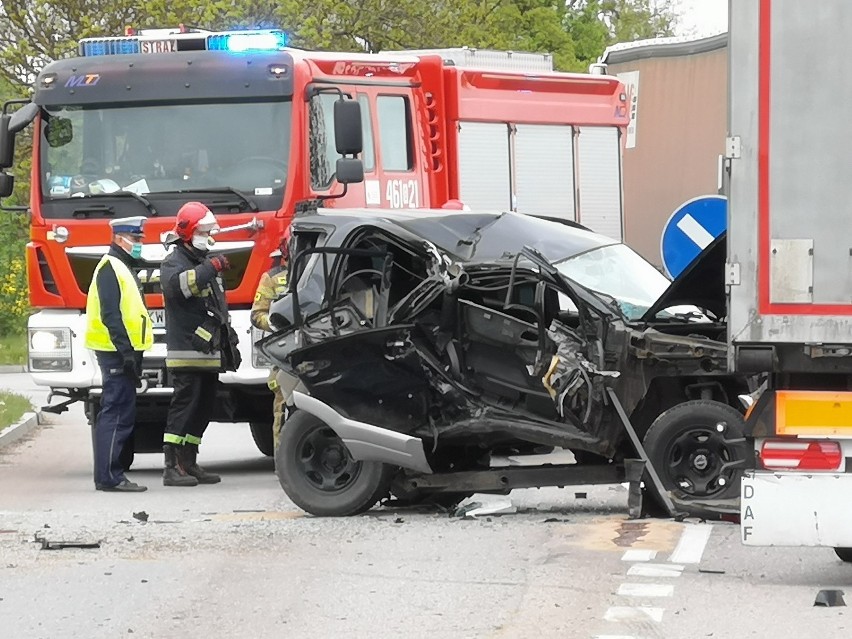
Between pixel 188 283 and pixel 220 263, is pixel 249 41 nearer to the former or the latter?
pixel 220 263

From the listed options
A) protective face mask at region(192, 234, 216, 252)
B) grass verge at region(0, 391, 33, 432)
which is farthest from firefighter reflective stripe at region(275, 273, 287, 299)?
grass verge at region(0, 391, 33, 432)

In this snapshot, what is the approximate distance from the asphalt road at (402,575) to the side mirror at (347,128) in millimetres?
2867

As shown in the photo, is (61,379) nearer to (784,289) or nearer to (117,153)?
(117,153)

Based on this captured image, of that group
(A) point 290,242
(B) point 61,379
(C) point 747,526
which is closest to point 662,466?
(C) point 747,526

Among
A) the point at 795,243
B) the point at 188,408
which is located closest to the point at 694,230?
the point at 188,408

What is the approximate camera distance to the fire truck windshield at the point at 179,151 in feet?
47.4

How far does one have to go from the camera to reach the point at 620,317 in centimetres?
1077

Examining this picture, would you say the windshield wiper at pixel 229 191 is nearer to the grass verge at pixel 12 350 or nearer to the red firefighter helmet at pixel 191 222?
the red firefighter helmet at pixel 191 222

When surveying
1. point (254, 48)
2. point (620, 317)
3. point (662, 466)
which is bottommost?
point (662, 466)

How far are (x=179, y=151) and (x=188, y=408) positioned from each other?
1986 millimetres

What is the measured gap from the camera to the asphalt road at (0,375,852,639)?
772 cm

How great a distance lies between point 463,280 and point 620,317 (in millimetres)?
919

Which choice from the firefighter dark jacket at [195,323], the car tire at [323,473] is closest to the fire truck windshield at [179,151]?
the firefighter dark jacket at [195,323]

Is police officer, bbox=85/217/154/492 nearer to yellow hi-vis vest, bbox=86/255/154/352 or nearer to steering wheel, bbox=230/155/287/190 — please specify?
yellow hi-vis vest, bbox=86/255/154/352
